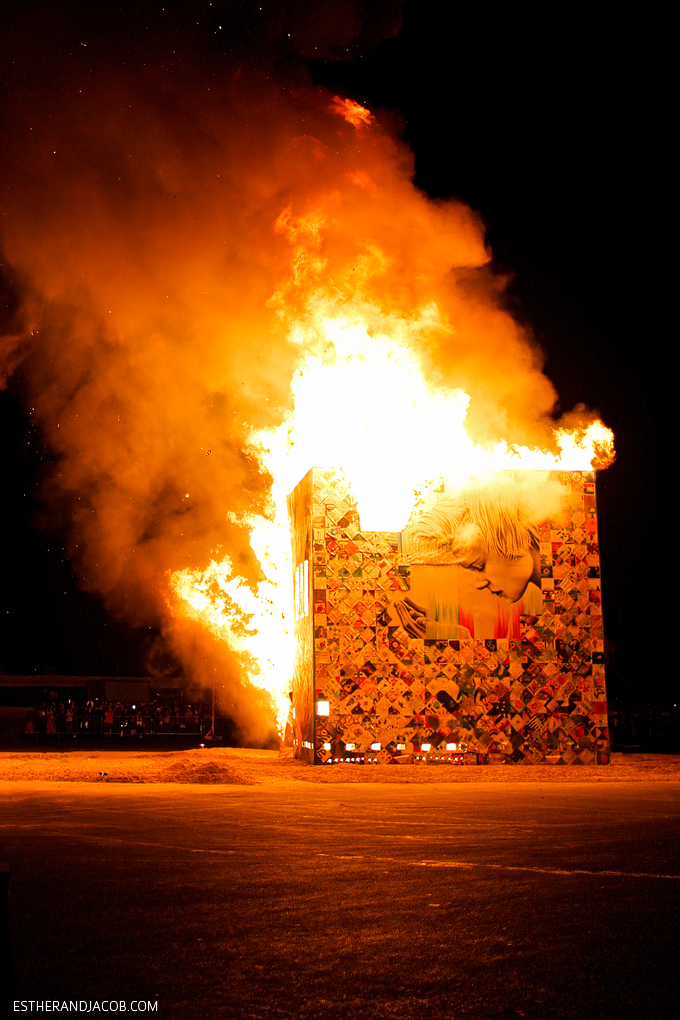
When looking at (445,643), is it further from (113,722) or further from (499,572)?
(113,722)

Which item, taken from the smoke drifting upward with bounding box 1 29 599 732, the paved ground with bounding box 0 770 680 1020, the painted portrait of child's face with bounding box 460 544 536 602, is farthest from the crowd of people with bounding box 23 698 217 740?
the paved ground with bounding box 0 770 680 1020

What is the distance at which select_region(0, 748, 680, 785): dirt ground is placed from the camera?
53.0 feet

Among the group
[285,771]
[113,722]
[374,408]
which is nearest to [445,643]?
[285,771]

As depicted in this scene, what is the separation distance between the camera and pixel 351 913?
5.51 metres

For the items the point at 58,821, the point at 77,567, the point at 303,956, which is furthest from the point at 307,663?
the point at 303,956

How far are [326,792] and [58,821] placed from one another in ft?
17.1

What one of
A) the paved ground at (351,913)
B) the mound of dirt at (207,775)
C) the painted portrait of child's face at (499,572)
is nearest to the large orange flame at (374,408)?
the painted portrait of child's face at (499,572)

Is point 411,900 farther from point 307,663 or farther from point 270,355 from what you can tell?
point 270,355

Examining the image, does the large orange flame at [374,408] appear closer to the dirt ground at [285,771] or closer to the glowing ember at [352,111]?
the glowing ember at [352,111]

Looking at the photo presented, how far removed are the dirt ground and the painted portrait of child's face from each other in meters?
3.82

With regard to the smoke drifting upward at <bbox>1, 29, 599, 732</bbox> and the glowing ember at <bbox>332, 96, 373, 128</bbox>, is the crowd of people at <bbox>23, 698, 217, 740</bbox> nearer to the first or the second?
the smoke drifting upward at <bbox>1, 29, 599, 732</bbox>

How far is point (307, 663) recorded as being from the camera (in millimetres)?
21047

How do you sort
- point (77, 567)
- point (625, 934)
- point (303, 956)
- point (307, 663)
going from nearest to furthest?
point (303, 956) → point (625, 934) → point (307, 663) → point (77, 567)

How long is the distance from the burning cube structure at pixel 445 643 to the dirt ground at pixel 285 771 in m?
0.83
